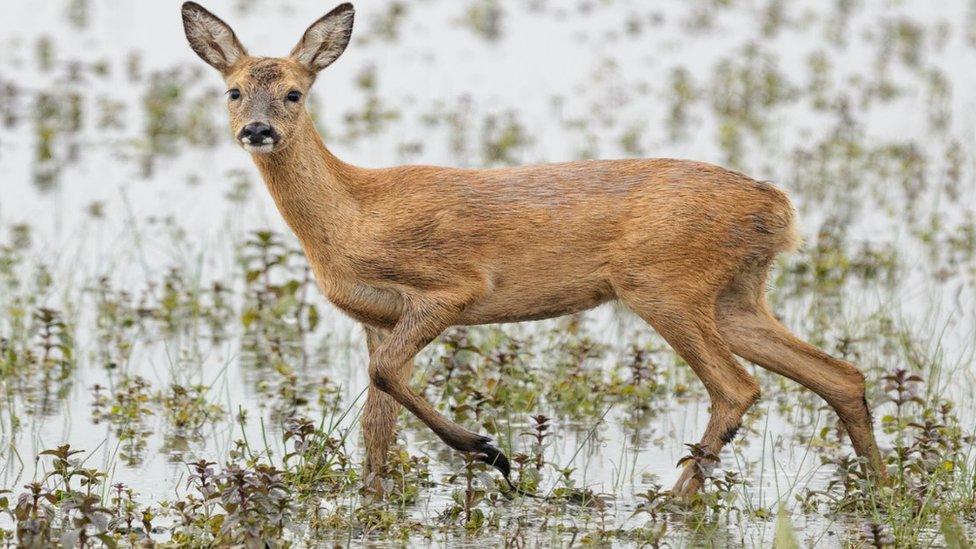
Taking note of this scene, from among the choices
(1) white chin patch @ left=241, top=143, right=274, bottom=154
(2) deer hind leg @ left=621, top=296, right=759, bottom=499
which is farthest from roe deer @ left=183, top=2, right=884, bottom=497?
(1) white chin patch @ left=241, top=143, right=274, bottom=154

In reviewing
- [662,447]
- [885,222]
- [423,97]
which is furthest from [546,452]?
[423,97]

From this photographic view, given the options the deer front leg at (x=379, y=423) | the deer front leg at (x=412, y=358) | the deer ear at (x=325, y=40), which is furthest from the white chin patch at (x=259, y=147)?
the deer front leg at (x=379, y=423)

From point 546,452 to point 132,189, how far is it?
5937mm

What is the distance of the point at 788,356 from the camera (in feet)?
29.4

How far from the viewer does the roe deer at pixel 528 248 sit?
8680mm

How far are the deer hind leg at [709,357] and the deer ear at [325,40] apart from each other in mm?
1870

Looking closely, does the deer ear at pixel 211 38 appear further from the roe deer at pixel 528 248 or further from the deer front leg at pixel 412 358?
the deer front leg at pixel 412 358

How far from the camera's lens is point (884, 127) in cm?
1691

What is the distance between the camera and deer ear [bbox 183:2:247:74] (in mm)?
9016

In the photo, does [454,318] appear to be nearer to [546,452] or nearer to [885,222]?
[546,452]

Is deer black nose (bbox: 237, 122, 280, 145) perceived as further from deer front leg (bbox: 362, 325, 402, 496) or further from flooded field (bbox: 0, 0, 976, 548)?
flooded field (bbox: 0, 0, 976, 548)

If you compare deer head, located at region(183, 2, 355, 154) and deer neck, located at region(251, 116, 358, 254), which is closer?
deer head, located at region(183, 2, 355, 154)

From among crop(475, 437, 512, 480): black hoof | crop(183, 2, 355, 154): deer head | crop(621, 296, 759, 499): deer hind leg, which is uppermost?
crop(183, 2, 355, 154): deer head

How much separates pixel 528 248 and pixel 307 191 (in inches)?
41.9
